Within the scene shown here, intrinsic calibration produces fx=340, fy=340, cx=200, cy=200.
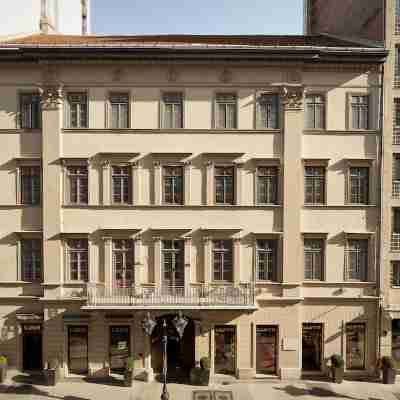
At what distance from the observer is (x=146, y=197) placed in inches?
631

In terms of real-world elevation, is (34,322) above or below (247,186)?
Result: below

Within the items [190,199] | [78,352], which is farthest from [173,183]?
[78,352]

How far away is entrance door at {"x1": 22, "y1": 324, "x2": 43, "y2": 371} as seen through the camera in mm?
16500

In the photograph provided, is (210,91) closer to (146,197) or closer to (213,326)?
(146,197)

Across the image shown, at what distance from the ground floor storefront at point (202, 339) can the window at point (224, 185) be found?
523 cm

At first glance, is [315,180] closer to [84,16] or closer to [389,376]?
[389,376]

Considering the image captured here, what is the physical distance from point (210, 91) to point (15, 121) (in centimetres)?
933

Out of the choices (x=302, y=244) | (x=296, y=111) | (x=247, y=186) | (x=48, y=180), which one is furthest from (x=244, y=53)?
(x=48, y=180)

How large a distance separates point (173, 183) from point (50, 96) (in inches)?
274

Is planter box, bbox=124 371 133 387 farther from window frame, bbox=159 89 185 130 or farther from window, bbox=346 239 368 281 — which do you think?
window frame, bbox=159 89 185 130

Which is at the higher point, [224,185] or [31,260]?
[224,185]

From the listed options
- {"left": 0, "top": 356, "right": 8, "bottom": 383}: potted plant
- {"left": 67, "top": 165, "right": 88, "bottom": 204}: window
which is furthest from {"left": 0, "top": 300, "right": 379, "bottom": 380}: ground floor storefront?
{"left": 67, "top": 165, "right": 88, "bottom": 204}: window

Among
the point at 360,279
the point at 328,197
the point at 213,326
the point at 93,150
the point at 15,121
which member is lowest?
the point at 213,326

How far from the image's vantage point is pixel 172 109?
52.7 feet
